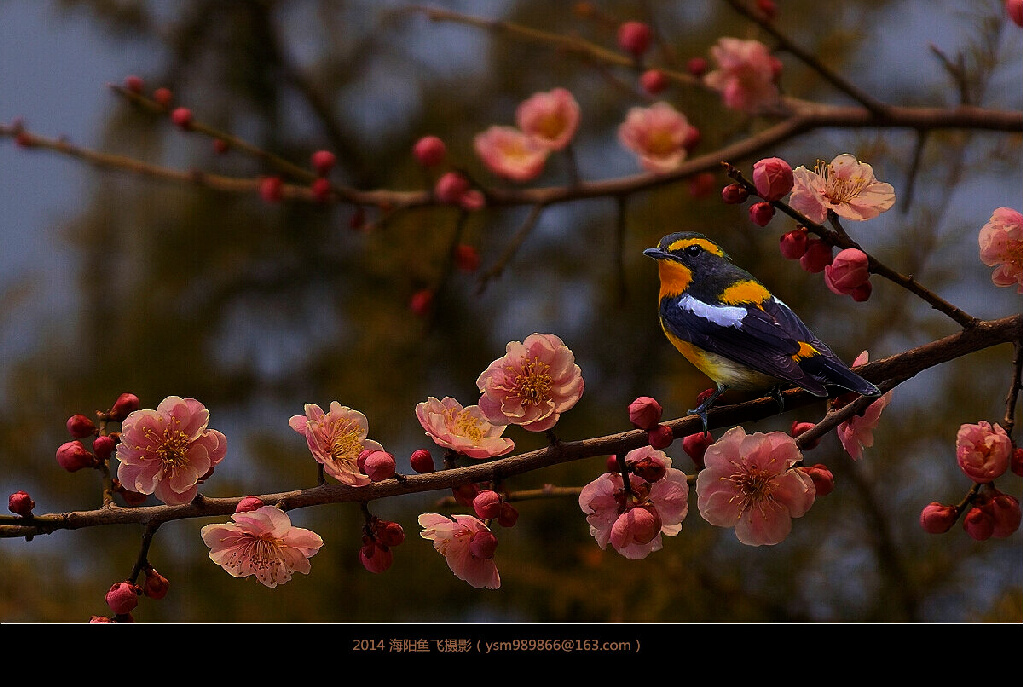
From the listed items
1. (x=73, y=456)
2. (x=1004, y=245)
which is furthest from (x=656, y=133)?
(x=73, y=456)

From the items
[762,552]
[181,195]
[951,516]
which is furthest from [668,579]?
[181,195]

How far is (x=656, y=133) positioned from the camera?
0.59 m

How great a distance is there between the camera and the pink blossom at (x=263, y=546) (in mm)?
317

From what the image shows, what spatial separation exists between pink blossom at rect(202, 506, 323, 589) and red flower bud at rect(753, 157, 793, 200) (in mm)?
193

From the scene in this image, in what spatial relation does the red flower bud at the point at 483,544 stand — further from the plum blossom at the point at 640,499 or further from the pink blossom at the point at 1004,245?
the pink blossom at the point at 1004,245

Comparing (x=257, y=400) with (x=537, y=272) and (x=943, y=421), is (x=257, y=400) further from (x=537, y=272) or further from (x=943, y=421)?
(x=943, y=421)

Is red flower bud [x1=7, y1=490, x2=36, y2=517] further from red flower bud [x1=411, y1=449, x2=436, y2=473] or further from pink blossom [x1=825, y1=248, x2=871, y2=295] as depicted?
pink blossom [x1=825, y1=248, x2=871, y2=295]

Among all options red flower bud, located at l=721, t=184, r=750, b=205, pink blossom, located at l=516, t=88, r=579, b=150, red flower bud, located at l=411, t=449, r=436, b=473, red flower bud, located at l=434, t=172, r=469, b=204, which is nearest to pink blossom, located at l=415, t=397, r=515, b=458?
red flower bud, located at l=411, t=449, r=436, b=473

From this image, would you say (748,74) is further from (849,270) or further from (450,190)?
(849,270)

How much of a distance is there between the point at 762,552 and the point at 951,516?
395 mm

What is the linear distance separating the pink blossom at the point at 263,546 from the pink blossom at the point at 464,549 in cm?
5

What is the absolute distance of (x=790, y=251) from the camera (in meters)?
0.30

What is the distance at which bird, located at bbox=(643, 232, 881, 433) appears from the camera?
277mm

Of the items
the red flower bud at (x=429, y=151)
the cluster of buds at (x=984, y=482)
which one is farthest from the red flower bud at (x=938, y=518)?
the red flower bud at (x=429, y=151)
